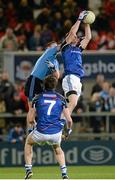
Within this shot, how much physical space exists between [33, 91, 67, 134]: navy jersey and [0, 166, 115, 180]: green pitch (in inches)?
94.3

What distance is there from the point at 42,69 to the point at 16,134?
553cm

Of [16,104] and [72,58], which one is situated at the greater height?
[72,58]

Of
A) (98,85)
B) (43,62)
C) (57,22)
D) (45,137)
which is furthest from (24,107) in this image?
(45,137)

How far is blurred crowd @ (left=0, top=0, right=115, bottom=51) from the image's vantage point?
24094 millimetres

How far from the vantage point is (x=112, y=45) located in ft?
78.8

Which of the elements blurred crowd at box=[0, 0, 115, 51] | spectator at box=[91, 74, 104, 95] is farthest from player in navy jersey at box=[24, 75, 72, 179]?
blurred crowd at box=[0, 0, 115, 51]

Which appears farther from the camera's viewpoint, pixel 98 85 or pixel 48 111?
pixel 98 85

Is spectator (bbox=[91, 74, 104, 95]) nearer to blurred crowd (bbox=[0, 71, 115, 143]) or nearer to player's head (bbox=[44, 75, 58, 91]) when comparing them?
blurred crowd (bbox=[0, 71, 115, 143])

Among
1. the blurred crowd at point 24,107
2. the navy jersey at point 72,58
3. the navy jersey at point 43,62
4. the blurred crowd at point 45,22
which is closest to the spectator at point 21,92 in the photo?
the blurred crowd at point 24,107

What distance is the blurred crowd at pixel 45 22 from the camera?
79.0 ft

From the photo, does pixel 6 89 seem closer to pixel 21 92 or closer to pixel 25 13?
pixel 21 92

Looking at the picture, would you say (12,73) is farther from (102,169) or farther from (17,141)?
(102,169)

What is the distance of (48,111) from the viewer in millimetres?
14500

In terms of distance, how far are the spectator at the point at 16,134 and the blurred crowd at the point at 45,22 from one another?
2.81 meters
